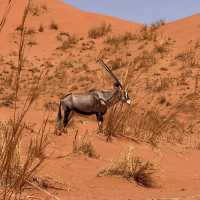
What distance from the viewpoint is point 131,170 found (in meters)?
4.69

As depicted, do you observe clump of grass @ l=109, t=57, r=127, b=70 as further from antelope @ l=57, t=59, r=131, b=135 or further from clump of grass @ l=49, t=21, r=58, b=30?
antelope @ l=57, t=59, r=131, b=135

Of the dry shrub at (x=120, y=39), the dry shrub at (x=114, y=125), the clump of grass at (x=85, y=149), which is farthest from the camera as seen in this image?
the dry shrub at (x=120, y=39)

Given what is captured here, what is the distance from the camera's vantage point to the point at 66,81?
667 inches

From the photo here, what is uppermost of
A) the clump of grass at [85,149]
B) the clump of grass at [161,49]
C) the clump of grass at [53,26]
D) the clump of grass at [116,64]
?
the clump of grass at [53,26]

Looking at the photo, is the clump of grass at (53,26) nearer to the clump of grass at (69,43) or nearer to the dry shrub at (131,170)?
the clump of grass at (69,43)

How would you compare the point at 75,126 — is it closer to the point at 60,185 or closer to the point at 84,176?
the point at 84,176

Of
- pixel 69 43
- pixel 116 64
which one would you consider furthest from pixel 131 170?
pixel 69 43

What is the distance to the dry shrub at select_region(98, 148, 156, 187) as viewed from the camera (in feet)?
15.3

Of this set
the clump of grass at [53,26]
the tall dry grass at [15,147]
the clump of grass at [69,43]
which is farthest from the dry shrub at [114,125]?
the clump of grass at [53,26]

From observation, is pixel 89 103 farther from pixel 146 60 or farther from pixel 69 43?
pixel 69 43

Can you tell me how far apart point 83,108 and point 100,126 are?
0.73 meters

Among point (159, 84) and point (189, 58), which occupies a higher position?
point (189, 58)

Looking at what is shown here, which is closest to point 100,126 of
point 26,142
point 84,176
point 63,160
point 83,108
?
point 83,108

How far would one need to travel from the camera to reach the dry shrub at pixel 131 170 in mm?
4648
